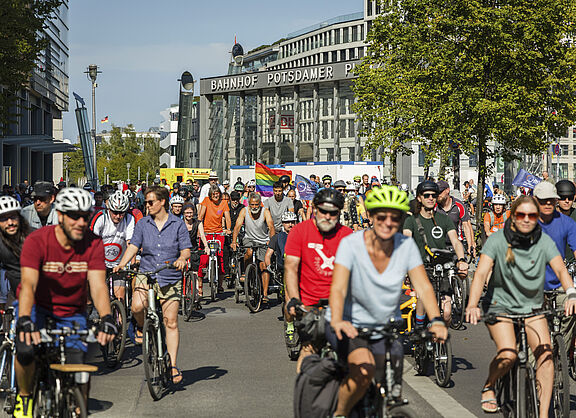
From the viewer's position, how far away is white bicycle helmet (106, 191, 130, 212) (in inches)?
408

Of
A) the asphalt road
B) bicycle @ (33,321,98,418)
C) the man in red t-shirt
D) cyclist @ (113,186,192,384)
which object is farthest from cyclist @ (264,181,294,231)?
bicycle @ (33,321,98,418)

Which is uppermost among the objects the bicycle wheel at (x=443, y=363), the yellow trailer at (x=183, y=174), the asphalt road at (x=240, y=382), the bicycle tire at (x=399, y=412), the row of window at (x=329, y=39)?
the row of window at (x=329, y=39)

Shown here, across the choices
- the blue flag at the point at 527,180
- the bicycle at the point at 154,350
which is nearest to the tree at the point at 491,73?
the blue flag at the point at 527,180

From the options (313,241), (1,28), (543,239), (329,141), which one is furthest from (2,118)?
(329,141)

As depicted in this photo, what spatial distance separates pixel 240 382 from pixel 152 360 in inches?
40.5

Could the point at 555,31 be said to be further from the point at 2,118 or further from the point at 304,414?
the point at 304,414

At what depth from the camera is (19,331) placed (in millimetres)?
5480

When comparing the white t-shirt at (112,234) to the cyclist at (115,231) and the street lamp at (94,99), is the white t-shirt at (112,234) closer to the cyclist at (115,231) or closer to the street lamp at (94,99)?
the cyclist at (115,231)

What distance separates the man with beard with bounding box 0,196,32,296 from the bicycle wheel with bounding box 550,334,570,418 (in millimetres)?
4371

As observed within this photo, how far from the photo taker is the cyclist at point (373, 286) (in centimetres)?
498

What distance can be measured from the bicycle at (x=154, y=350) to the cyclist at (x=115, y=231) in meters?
2.42

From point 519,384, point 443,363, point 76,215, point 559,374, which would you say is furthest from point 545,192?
point 76,215

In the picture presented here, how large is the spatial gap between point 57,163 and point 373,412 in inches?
3474

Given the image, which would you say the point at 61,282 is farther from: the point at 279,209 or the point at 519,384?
the point at 279,209
